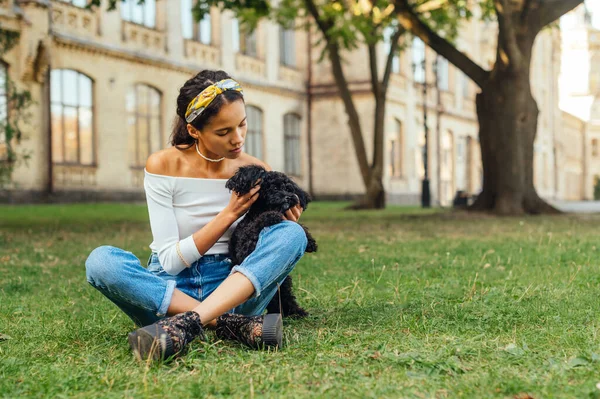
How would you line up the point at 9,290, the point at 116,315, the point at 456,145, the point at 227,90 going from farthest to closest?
the point at 456,145 < the point at 9,290 < the point at 116,315 < the point at 227,90

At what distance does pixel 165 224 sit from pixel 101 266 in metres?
0.39

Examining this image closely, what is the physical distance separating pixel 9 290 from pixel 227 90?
306cm

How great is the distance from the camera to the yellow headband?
3641 millimetres

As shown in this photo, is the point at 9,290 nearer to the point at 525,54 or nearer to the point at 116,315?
the point at 116,315

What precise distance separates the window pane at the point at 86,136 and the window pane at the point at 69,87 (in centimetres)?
46

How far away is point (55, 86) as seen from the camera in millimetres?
22922

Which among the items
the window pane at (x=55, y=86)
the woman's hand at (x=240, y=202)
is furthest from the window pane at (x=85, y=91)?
the woman's hand at (x=240, y=202)

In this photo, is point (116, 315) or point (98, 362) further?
point (116, 315)

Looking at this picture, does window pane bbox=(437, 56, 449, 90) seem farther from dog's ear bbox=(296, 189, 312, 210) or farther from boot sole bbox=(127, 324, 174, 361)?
boot sole bbox=(127, 324, 174, 361)

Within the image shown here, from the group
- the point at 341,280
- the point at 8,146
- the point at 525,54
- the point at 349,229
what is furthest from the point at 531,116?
the point at 341,280

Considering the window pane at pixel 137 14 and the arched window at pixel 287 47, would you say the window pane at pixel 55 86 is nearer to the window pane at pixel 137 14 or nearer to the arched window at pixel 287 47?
the window pane at pixel 137 14

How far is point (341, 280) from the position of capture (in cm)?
604

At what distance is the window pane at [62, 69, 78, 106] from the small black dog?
2086cm

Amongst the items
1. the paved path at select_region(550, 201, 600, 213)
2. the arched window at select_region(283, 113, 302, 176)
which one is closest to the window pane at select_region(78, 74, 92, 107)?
the arched window at select_region(283, 113, 302, 176)
